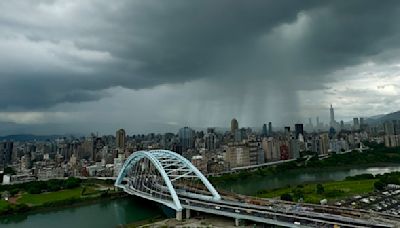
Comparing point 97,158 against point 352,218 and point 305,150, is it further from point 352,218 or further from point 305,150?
point 352,218

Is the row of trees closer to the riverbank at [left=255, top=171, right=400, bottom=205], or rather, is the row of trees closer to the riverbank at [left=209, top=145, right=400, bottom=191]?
the riverbank at [left=209, top=145, right=400, bottom=191]

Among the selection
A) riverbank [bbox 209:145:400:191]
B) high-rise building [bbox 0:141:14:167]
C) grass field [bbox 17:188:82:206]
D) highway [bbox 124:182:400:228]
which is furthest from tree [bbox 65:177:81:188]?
high-rise building [bbox 0:141:14:167]

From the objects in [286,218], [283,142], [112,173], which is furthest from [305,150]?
[286,218]

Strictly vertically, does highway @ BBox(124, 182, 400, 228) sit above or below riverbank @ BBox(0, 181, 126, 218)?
above

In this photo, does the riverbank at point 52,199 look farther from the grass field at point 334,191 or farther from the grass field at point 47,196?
the grass field at point 334,191

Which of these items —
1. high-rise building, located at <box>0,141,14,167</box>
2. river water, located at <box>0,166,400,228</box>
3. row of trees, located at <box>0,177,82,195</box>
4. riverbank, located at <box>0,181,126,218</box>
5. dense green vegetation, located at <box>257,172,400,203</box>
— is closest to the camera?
river water, located at <box>0,166,400,228</box>

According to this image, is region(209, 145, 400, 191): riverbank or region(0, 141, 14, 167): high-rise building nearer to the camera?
region(209, 145, 400, 191): riverbank

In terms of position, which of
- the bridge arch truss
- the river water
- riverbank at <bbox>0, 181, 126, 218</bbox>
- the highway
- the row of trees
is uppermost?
the bridge arch truss

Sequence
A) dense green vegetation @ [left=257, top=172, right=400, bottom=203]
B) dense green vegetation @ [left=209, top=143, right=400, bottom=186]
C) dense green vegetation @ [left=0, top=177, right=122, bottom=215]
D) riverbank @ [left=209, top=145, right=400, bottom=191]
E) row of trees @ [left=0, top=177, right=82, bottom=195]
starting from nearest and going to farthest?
dense green vegetation @ [left=257, top=172, right=400, bottom=203] → dense green vegetation @ [left=0, top=177, right=122, bottom=215] → row of trees @ [left=0, top=177, right=82, bottom=195] → riverbank @ [left=209, top=145, right=400, bottom=191] → dense green vegetation @ [left=209, top=143, right=400, bottom=186]

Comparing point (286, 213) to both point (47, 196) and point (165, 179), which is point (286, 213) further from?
point (47, 196)
